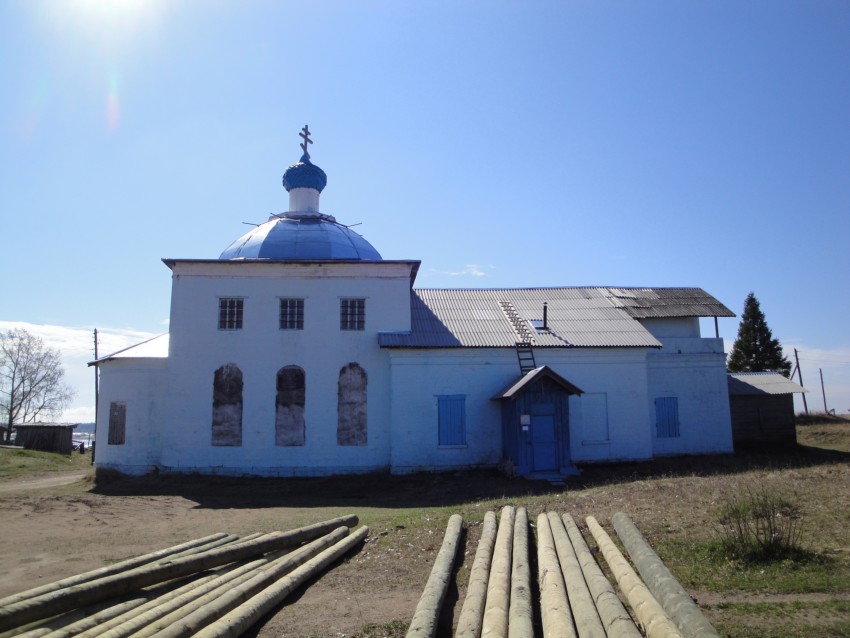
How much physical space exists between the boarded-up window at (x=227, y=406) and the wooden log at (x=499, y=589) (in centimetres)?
1329

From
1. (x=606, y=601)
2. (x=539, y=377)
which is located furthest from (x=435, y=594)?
(x=539, y=377)

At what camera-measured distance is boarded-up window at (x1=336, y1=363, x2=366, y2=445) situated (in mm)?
20500

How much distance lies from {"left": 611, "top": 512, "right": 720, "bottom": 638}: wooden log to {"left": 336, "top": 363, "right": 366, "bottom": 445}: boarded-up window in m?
12.6

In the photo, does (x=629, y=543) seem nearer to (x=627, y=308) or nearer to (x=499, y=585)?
(x=499, y=585)

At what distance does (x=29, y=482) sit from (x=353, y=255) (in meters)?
15.3

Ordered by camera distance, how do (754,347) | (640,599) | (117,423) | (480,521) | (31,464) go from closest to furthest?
(640,599) → (480,521) → (117,423) → (31,464) → (754,347)

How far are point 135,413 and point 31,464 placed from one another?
11.9 metres

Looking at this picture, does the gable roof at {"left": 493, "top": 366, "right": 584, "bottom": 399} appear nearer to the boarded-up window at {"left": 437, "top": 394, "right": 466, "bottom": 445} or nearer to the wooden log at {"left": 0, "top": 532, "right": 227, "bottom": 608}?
the boarded-up window at {"left": 437, "top": 394, "right": 466, "bottom": 445}

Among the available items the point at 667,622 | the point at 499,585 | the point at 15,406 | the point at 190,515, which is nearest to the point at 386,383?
the point at 190,515

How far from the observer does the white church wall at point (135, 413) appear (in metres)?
20.8

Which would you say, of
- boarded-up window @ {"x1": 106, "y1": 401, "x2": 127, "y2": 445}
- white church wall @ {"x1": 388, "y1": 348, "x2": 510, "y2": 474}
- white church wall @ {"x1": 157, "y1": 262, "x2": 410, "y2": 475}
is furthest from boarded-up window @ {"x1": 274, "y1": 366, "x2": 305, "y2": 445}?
boarded-up window @ {"x1": 106, "y1": 401, "x2": 127, "y2": 445}

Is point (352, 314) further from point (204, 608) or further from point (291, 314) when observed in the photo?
point (204, 608)

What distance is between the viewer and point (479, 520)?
11.1 m

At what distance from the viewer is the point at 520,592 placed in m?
6.08
